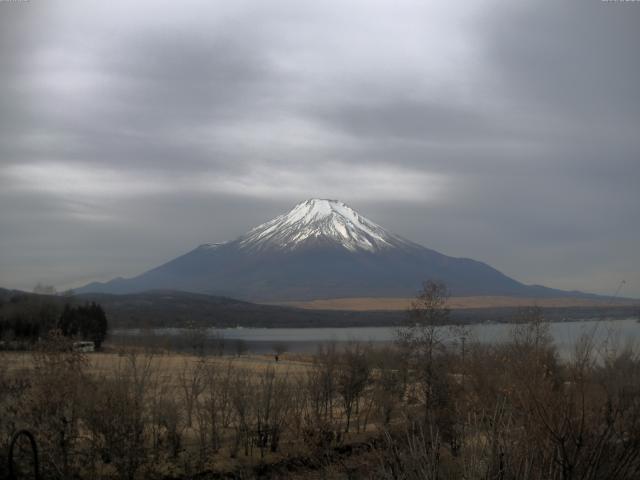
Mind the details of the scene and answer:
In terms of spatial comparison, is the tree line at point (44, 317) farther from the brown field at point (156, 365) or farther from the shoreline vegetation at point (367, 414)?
the shoreline vegetation at point (367, 414)

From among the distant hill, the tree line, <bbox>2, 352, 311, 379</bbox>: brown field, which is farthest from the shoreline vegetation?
the distant hill

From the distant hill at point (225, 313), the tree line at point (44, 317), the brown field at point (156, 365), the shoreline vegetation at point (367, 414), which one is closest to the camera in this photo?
the shoreline vegetation at point (367, 414)

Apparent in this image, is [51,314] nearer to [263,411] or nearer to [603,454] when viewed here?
[263,411]

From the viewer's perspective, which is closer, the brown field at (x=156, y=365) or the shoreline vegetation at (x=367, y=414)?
the shoreline vegetation at (x=367, y=414)

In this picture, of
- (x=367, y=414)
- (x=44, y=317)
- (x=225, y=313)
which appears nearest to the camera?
(x=367, y=414)

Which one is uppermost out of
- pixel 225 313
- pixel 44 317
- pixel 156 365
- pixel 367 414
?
pixel 44 317

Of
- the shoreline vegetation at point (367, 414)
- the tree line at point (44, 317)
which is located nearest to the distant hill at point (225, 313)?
the tree line at point (44, 317)

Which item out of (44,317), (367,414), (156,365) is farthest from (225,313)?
(367,414)

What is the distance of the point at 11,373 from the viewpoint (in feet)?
64.2

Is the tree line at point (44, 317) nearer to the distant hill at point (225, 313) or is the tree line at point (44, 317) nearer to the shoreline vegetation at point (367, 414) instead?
the shoreline vegetation at point (367, 414)

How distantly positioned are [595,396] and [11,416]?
12.7 m

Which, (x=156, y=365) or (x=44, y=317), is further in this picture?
(x=44, y=317)

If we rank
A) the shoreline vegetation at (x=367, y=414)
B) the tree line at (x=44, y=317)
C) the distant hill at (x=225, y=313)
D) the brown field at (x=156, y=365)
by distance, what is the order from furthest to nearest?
the distant hill at (x=225, y=313) → the tree line at (x=44, y=317) → the brown field at (x=156, y=365) → the shoreline vegetation at (x=367, y=414)

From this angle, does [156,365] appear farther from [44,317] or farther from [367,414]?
[44,317]
